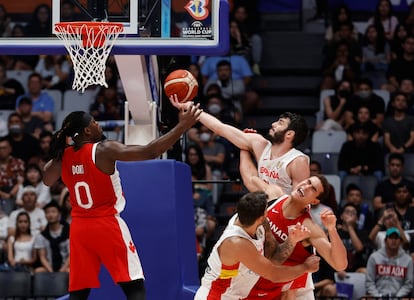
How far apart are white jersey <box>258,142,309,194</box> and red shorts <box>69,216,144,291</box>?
1.20m

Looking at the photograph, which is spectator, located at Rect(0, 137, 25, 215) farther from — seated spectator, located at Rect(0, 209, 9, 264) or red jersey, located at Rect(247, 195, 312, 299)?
red jersey, located at Rect(247, 195, 312, 299)

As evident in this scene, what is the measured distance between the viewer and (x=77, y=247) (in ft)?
25.4

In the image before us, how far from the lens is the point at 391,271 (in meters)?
11.1

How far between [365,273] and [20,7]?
6.45 metres

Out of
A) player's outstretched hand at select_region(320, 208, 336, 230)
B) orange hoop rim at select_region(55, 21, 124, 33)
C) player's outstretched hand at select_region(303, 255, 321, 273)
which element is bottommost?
player's outstretched hand at select_region(303, 255, 321, 273)

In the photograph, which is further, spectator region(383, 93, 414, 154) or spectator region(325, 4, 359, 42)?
spectator region(325, 4, 359, 42)

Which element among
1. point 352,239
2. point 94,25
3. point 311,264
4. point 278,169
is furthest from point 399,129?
point 311,264

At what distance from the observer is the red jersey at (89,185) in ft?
25.0

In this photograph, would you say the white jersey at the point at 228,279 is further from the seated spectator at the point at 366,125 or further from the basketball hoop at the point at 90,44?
the seated spectator at the point at 366,125

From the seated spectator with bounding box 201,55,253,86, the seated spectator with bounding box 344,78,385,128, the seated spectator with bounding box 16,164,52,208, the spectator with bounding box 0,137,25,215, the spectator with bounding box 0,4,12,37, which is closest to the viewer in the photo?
the spectator with bounding box 0,4,12,37

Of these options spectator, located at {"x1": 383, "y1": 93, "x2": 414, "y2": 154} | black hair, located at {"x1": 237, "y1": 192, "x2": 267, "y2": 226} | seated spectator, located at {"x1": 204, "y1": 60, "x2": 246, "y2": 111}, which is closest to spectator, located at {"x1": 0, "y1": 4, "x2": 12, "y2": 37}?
seated spectator, located at {"x1": 204, "y1": 60, "x2": 246, "y2": 111}

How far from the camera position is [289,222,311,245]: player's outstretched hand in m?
7.06

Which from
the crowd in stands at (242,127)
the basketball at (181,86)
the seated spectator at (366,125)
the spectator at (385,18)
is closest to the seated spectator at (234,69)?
the crowd in stands at (242,127)

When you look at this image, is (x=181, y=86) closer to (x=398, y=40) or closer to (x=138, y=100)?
(x=138, y=100)
